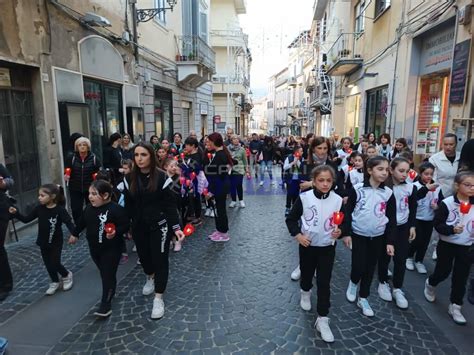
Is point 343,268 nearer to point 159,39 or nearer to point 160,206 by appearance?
point 160,206

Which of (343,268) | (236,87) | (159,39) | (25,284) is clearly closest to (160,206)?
(25,284)

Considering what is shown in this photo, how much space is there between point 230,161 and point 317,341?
10.9ft

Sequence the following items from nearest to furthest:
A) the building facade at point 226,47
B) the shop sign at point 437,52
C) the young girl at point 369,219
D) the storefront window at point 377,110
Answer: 1. the young girl at point 369,219
2. the shop sign at point 437,52
3. the storefront window at point 377,110
4. the building facade at point 226,47

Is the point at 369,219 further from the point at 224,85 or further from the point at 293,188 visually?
the point at 224,85

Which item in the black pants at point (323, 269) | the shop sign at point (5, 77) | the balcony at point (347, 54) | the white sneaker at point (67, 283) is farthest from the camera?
the balcony at point (347, 54)

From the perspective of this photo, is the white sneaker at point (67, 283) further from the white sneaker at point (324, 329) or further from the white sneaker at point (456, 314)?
the white sneaker at point (456, 314)

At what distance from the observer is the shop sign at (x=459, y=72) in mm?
6172

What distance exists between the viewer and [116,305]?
367 cm

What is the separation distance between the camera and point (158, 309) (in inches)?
135

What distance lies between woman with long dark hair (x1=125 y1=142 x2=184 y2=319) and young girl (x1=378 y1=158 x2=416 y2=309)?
2.41 meters

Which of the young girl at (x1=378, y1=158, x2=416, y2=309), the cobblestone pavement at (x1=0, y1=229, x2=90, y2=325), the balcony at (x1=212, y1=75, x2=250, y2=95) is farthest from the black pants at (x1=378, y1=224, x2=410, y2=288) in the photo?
the balcony at (x1=212, y1=75, x2=250, y2=95)

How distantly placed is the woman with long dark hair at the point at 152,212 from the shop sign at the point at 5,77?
3944mm

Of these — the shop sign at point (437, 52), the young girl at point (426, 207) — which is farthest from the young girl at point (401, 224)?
the shop sign at point (437, 52)

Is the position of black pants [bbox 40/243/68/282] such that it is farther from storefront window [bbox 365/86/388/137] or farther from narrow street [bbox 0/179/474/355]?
storefront window [bbox 365/86/388/137]
